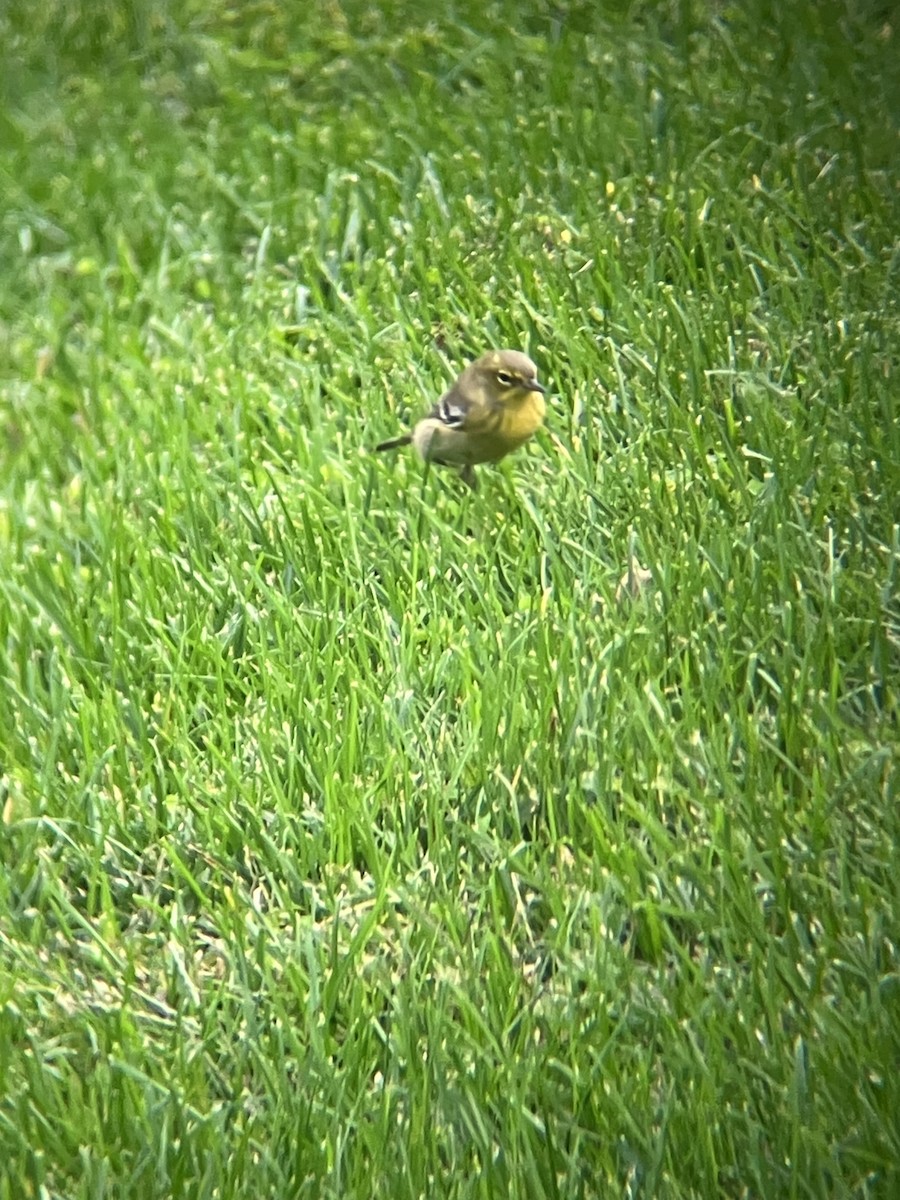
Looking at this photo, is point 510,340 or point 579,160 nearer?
point 510,340

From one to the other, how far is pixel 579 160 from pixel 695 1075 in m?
3.82

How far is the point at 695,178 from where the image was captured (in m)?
5.80

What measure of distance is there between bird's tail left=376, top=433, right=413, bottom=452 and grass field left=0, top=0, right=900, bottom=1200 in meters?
0.05

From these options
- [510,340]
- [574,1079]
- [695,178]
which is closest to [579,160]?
[695,178]

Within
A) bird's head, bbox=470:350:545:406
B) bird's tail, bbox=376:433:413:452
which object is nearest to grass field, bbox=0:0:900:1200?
bird's tail, bbox=376:433:413:452

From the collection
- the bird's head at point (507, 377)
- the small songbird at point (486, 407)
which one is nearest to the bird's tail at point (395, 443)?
the small songbird at point (486, 407)

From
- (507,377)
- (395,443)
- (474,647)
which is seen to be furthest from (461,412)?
(474,647)

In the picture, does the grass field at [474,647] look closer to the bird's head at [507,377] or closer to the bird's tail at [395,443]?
the bird's tail at [395,443]

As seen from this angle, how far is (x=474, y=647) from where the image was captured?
14.3ft

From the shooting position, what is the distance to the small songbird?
4.82 m

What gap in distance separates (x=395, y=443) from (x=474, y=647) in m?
1.05

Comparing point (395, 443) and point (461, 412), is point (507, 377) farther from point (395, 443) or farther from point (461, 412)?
point (395, 443)

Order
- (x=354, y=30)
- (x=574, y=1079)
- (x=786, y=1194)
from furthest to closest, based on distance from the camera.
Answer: (x=354, y=30)
(x=574, y=1079)
(x=786, y=1194)

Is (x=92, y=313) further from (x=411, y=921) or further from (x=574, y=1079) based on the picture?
(x=574, y=1079)
